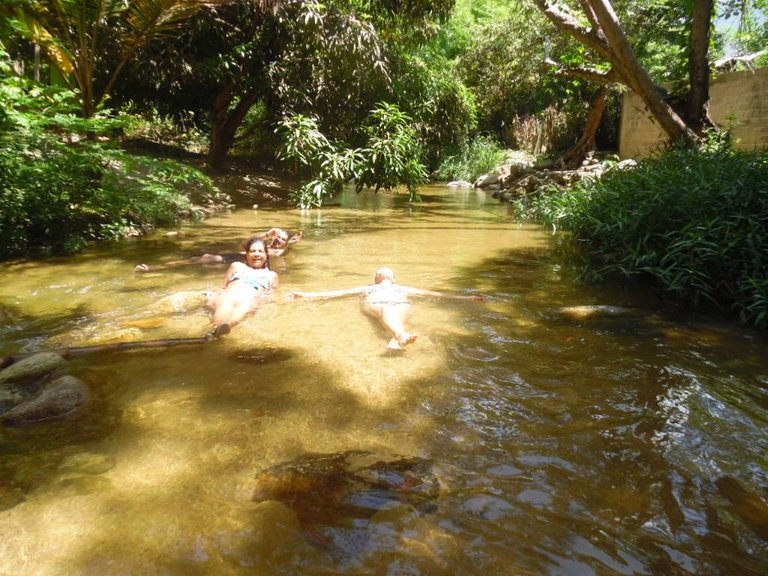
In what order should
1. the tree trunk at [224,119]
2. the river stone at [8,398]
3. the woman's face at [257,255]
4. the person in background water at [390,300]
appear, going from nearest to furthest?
the river stone at [8,398]
the person in background water at [390,300]
the woman's face at [257,255]
the tree trunk at [224,119]

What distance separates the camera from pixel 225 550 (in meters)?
1.80

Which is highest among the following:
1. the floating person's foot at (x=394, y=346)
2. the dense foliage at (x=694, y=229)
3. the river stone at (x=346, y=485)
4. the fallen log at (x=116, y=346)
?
the dense foliage at (x=694, y=229)

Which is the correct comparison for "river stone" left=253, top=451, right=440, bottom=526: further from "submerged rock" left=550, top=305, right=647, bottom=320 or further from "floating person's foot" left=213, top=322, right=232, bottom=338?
"submerged rock" left=550, top=305, right=647, bottom=320

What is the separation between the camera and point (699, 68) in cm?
795

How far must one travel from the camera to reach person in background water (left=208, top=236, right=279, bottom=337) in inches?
167

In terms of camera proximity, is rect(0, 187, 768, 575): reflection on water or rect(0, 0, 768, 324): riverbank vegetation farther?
rect(0, 0, 768, 324): riverbank vegetation

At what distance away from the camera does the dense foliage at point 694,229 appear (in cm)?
449

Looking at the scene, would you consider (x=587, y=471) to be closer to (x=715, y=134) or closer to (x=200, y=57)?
(x=715, y=134)

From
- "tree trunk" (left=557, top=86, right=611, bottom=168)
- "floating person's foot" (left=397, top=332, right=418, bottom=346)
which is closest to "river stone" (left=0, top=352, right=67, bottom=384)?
"floating person's foot" (left=397, top=332, right=418, bottom=346)

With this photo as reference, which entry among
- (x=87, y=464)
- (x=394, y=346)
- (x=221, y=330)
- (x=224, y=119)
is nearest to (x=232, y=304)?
(x=221, y=330)

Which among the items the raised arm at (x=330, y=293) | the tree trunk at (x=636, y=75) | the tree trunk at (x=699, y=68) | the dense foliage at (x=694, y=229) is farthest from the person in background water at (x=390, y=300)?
the tree trunk at (x=699, y=68)

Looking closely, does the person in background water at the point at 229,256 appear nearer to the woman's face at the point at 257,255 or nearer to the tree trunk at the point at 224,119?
the woman's face at the point at 257,255

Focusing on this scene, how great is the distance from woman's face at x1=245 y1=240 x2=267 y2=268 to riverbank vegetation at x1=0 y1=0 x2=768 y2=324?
2.91 m

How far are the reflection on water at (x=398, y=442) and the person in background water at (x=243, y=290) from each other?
155 mm
